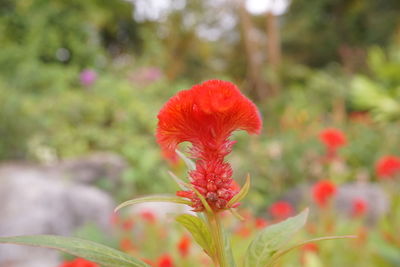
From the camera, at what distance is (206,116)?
0.60m

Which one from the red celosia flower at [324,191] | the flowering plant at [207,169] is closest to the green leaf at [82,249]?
the flowering plant at [207,169]

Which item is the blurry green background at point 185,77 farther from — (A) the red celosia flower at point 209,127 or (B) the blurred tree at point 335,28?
(A) the red celosia flower at point 209,127

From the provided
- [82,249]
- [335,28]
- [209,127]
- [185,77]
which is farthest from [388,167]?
[335,28]

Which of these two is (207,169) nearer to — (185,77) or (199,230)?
(199,230)

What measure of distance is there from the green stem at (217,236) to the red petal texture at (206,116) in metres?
0.09

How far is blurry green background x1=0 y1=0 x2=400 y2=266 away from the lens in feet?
19.9

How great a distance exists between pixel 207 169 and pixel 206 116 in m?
0.07

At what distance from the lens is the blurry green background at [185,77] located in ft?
19.9

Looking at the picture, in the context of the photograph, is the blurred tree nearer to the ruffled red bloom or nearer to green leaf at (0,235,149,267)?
the ruffled red bloom

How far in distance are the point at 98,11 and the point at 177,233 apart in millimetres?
9817

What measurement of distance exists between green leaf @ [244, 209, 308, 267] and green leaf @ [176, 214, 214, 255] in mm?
67

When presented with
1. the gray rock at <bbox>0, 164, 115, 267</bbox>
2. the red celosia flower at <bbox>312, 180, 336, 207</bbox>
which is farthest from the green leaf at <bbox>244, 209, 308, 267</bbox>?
the gray rock at <bbox>0, 164, 115, 267</bbox>

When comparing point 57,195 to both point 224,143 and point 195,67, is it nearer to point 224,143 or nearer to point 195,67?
point 224,143

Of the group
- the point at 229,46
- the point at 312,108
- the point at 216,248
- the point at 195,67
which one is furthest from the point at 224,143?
the point at 229,46
